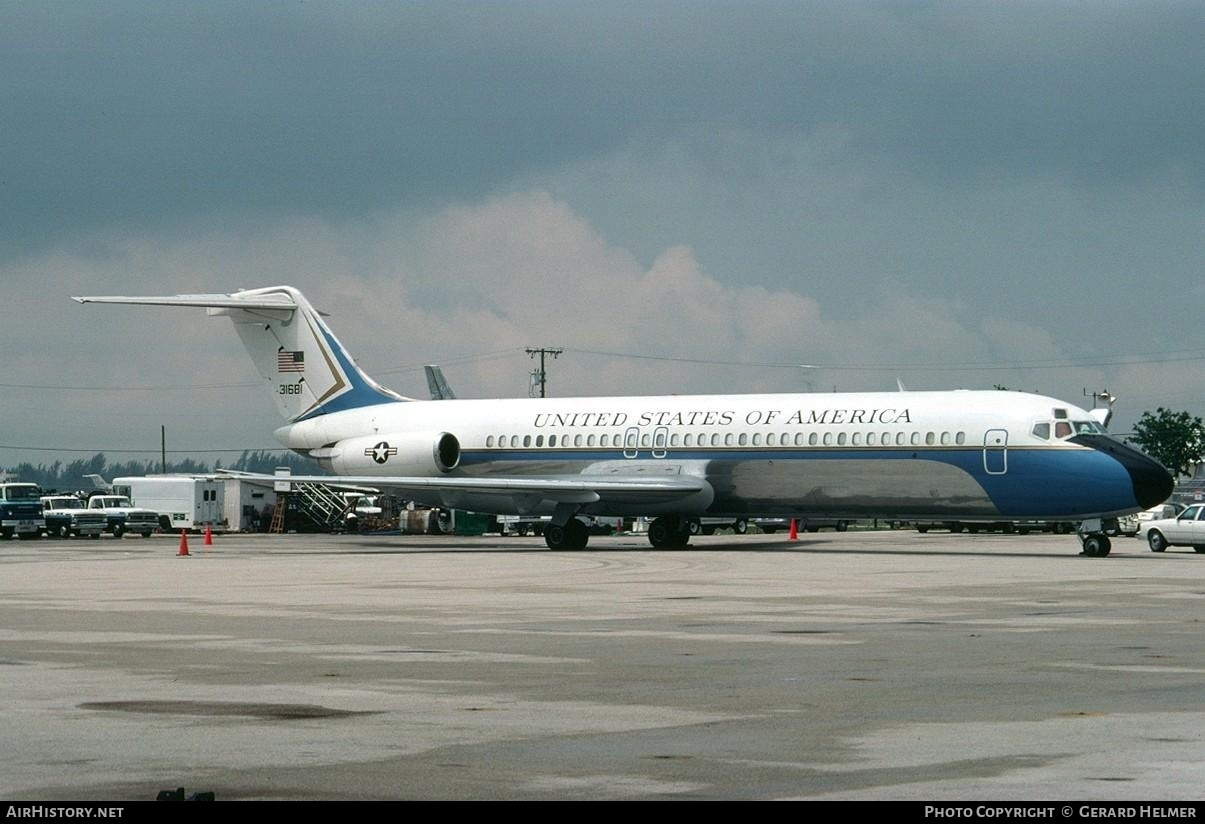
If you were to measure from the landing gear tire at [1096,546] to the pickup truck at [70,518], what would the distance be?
41.9 meters

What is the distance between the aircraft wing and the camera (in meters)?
47.2

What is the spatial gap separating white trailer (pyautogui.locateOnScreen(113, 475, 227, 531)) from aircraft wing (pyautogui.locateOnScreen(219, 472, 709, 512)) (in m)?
33.1

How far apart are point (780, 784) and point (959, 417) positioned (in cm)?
3402

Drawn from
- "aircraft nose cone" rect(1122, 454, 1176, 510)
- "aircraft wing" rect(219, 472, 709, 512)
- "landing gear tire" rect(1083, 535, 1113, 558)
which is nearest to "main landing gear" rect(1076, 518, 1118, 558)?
"landing gear tire" rect(1083, 535, 1113, 558)

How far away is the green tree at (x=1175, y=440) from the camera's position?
14112 centimetres

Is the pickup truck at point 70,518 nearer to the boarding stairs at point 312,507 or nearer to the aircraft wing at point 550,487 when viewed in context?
the boarding stairs at point 312,507

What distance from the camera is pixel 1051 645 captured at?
60.7 feet

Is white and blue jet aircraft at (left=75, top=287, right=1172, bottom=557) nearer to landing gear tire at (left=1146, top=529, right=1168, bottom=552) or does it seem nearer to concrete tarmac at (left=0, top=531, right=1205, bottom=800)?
landing gear tire at (left=1146, top=529, right=1168, bottom=552)

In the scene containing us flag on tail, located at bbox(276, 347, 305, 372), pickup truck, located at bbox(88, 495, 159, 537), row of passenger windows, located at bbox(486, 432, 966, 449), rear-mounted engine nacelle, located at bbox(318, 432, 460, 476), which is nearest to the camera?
row of passenger windows, located at bbox(486, 432, 966, 449)

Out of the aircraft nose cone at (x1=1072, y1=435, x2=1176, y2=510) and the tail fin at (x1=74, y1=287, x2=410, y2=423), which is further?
the tail fin at (x1=74, y1=287, x2=410, y2=423)

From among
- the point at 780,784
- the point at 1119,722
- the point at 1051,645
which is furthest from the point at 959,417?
the point at 780,784
